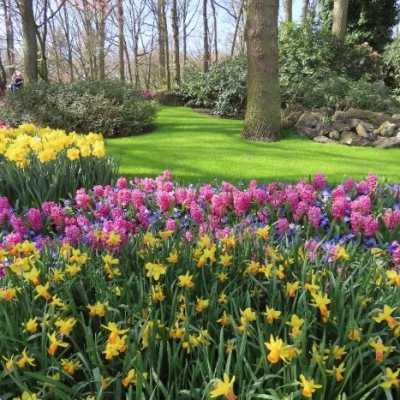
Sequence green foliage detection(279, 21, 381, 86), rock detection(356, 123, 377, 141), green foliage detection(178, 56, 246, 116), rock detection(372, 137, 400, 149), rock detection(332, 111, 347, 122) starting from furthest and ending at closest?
green foliage detection(279, 21, 381, 86) < green foliage detection(178, 56, 246, 116) < rock detection(332, 111, 347, 122) < rock detection(356, 123, 377, 141) < rock detection(372, 137, 400, 149)

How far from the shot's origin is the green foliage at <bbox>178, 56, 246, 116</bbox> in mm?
11984

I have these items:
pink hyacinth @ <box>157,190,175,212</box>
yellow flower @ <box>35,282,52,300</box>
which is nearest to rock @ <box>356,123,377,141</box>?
pink hyacinth @ <box>157,190,175,212</box>

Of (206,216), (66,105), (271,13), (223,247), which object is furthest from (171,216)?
(66,105)

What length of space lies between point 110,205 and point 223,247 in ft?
4.46

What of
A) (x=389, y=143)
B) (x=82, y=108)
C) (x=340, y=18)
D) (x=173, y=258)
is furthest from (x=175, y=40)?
(x=173, y=258)

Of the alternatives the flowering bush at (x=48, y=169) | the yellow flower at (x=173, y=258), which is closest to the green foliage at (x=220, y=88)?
the flowering bush at (x=48, y=169)

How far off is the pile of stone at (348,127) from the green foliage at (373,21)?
8349mm

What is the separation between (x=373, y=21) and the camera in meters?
16.5

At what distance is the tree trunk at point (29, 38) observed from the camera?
11062 mm

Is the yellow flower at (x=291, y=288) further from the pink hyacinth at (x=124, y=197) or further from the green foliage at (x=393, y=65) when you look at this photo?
the green foliage at (x=393, y=65)

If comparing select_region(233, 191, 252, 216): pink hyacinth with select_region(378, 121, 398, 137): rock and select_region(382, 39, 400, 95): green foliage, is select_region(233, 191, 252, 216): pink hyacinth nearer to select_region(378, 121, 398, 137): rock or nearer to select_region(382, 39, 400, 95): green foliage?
select_region(378, 121, 398, 137): rock

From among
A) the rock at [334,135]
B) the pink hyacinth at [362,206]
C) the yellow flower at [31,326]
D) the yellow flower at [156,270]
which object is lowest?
the rock at [334,135]

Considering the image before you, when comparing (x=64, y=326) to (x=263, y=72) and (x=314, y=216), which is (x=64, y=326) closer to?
(x=314, y=216)

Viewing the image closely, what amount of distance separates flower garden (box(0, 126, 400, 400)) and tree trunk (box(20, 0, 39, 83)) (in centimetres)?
961
